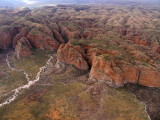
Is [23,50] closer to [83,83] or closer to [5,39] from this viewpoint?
[5,39]

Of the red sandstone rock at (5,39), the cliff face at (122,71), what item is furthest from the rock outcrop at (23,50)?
the cliff face at (122,71)

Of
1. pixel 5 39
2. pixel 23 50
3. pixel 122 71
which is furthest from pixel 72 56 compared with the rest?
pixel 5 39

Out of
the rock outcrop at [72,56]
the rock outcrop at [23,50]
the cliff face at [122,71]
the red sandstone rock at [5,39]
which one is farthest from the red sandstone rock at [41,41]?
the cliff face at [122,71]

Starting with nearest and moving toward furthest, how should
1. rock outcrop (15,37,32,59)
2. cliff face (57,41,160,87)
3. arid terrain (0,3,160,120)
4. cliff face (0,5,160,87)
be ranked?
arid terrain (0,3,160,120)
cliff face (57,41,160,87)
cliff face (0,5,160,87)
rock outcrop (15,37,32,59)

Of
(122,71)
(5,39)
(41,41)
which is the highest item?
(122,71)

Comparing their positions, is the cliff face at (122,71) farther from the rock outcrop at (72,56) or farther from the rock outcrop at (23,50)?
the rock outcrop at (23,50)

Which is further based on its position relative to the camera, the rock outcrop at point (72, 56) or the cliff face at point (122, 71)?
the rock outcrop at point (72, 56)

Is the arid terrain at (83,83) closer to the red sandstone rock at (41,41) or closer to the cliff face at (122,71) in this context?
the cliff face at (122,71)

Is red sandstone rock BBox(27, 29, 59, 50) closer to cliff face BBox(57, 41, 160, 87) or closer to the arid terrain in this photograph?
the arid terrain

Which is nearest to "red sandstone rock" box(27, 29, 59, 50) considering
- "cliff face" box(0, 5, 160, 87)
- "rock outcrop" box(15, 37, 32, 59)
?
"cliff face" box(0, 5, 160, 87)

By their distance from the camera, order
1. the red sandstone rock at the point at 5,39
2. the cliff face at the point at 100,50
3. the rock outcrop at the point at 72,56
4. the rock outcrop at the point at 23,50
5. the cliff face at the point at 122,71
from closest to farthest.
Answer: the cliff face at the point at 122,71, the cliff face at the point at 100,50, the rock outcrop at the point at 72,56, the rock outcrop at the point at 23,50, the red sandstone rock at the point at 5,39

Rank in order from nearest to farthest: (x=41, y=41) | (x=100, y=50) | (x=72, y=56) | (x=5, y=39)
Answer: (x=100, y=50) → (x=72, y=56) → (x=41, y=41) → (x=5, y=39)

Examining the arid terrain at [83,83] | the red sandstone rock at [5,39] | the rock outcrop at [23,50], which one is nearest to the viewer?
the arid terrain at [83,83]

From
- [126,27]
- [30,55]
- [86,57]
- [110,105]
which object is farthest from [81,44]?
[126,27]
